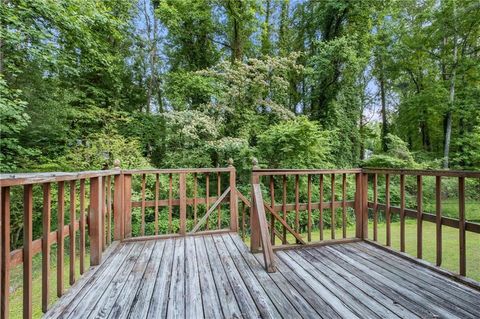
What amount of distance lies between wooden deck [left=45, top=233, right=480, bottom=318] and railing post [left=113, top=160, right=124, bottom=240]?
54cm

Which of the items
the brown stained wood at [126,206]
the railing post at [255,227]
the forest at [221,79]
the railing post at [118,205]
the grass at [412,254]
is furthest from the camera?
the forest at [221,79]

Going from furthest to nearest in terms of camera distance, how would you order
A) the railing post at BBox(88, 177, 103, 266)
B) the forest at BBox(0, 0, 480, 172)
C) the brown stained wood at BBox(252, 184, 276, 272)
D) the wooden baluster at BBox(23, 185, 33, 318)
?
the forest at BBox(0, 0, 480, 172) < the railing post at BBox(88, 177, 103, 266) < the brown stained wood at BBox(252, 184, 276, 272) < the wooden baluster at BBox(23, 185, 33, 318)

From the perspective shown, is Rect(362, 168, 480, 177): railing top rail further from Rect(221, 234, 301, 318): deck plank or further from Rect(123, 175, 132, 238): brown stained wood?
Rect(123, 175, 132, 238): brown stained wood

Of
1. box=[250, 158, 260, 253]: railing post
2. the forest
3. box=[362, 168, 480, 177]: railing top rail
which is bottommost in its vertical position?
box=[250, 158, 260, 253]: railing post

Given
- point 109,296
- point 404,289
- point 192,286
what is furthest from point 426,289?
point 109,296

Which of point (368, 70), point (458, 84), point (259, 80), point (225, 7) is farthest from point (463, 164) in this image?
point (225, 7)

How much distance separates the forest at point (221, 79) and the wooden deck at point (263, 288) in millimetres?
4129

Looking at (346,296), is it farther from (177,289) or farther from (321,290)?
(177,289)

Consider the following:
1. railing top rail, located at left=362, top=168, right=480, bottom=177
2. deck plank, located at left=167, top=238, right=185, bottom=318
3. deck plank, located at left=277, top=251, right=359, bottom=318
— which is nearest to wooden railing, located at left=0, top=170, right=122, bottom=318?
deck plank, located at left=167, top=238, right=185, bottom=318

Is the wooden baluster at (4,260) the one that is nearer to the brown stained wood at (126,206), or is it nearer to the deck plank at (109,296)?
the deck plank at (109,296)

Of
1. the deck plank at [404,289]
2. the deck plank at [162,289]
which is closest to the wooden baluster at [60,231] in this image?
the deck plank at [162,289]

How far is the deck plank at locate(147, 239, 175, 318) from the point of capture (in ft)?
5.20

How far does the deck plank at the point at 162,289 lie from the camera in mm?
1584

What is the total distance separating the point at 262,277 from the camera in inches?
82.0
